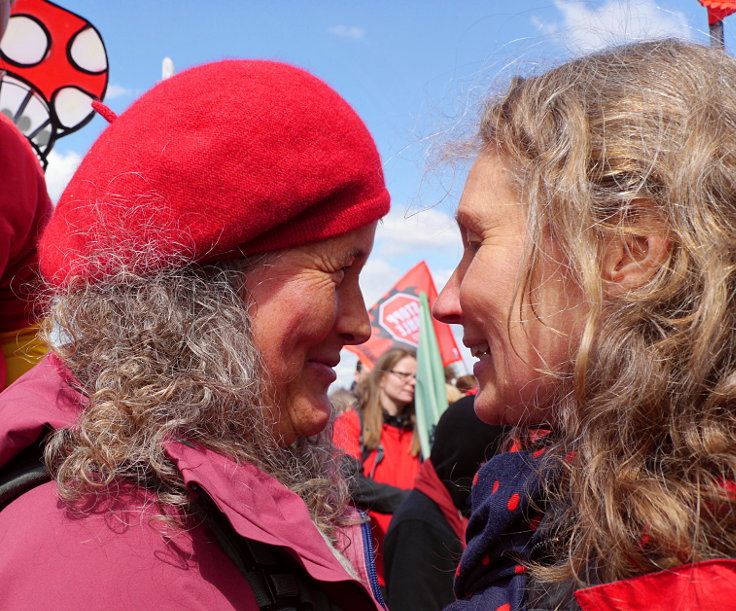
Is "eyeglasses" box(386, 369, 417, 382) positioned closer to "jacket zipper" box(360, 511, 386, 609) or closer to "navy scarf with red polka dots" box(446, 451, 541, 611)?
"jacket zipper" box(360, 511, 386, 609)

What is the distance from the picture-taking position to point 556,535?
1361 millimetres

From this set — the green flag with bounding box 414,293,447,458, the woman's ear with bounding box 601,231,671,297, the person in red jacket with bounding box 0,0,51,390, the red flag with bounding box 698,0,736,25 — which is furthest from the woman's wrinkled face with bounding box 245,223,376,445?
the green flag with bounding box 414,293,447,458

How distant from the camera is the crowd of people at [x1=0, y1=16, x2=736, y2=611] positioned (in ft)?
3.93

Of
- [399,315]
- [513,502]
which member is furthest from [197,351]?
[399,315]

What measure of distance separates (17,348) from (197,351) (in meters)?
0.95

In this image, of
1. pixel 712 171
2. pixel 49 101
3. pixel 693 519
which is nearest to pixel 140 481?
pixel 693 519

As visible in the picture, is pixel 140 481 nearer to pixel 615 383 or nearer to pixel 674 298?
pixel 615 383

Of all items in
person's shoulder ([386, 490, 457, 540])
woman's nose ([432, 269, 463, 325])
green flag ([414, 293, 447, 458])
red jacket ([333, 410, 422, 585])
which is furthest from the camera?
red jacket ([333, 410, 422, 585])

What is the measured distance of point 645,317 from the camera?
1.26 meters

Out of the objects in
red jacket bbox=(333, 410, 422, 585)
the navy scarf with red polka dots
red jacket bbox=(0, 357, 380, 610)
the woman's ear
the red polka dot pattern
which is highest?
the woman's ear

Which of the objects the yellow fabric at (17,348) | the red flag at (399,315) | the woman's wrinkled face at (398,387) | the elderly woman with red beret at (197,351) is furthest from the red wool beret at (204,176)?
the red flag at (399,315)

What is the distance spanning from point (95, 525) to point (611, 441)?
2.98 ft

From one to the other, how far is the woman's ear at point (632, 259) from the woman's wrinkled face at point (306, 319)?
2.21 ft

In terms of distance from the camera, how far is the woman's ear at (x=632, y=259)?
1.28 metres
